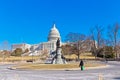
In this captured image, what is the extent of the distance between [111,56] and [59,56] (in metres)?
47.5

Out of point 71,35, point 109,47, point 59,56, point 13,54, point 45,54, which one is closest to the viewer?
point 59,56

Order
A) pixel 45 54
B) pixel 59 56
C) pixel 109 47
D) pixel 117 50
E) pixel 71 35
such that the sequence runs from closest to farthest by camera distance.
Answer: pixel 59 56 < pixel 117 50 < pixel 109 47 < pixel 71 35 < pixel 45 54

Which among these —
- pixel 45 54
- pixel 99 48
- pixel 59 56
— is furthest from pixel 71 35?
pixel 45 54

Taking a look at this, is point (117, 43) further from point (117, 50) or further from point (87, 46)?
point (87, 46)

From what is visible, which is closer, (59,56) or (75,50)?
(59,56)

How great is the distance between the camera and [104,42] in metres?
108

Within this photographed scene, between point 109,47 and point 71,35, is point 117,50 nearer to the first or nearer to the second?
point 109,47

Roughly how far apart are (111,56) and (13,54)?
97520mm

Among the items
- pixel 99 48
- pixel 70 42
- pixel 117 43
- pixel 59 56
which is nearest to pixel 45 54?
pixel 70 42

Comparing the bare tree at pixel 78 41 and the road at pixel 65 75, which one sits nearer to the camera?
the road at pixel 65 75

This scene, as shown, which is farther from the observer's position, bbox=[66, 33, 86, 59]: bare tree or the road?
bbox=[66, 33, 86, 59]: bare tree

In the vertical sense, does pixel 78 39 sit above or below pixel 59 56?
above

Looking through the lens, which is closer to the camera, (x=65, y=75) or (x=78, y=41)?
(x=65, y=75)

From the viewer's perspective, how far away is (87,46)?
4437 inches
